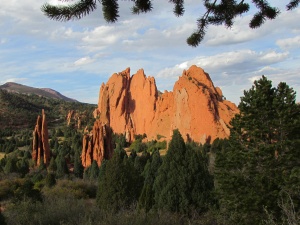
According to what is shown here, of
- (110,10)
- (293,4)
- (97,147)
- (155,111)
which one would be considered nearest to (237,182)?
(293,4)

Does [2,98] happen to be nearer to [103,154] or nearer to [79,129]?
[79,129]

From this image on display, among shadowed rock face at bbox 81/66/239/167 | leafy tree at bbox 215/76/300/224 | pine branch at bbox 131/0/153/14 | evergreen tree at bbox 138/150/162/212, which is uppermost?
shadowed rock face at bbox 81/66/239/167

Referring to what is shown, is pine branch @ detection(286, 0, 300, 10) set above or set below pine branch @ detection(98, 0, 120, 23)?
above

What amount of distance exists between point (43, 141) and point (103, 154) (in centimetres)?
926

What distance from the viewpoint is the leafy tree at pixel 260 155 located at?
12.8 metres

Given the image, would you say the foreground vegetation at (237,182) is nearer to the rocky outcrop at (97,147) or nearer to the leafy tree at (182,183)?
the leafy tree at (182,183)

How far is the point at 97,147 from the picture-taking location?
161 feet

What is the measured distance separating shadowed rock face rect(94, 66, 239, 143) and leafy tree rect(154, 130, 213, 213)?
135 ft

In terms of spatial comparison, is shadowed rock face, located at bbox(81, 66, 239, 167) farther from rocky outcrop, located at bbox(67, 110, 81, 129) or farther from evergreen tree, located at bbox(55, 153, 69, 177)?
Result: rocky outcrop, located at bbox(67, 110, 81, 129)

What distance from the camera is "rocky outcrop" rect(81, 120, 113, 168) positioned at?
160ft

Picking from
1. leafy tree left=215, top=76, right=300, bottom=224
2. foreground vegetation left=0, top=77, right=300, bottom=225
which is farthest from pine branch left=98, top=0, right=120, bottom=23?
leafy tree left=215, top=76, right=300, bottom=224

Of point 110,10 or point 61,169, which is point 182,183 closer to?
point 110,10

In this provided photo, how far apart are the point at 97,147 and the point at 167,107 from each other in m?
32.0

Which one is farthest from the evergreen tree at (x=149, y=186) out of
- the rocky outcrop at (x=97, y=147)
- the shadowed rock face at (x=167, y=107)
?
the shadowed rock face at (x=167, y=107)
